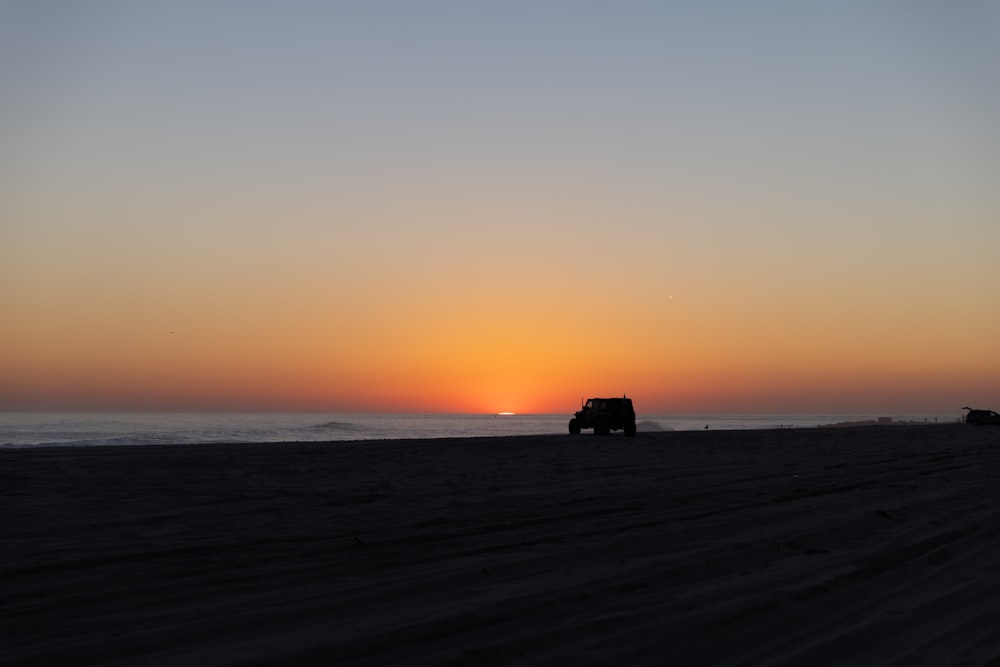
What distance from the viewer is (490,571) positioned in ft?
25.9

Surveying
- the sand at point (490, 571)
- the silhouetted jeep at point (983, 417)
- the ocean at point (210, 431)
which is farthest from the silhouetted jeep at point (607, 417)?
the silhouetted jeep at point (983, 417)

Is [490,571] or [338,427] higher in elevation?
[338,427]

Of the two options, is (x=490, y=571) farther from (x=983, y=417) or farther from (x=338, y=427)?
(x=338, y=427)

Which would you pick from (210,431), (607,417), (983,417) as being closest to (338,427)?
(210,431)

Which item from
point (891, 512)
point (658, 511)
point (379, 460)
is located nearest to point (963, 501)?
point (891, 512)

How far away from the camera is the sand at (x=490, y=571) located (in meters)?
5.52

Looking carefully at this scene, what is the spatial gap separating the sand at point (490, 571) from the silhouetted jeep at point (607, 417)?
90.5 ft

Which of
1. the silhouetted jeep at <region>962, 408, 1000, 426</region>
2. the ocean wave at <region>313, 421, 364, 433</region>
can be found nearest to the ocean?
the ocean wave at <region>313, 421, 364, 433</region>

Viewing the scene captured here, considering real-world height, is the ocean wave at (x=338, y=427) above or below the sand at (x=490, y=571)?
above

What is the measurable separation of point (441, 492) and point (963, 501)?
805 cm

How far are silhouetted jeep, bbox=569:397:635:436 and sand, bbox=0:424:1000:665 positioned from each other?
90.5 feet

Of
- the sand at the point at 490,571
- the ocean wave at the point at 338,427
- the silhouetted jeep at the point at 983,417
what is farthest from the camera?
the ocean wave at the point at 338,427

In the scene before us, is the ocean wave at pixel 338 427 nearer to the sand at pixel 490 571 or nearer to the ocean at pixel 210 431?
the ocean at pixel 210 431

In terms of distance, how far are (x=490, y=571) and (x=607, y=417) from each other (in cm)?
3711
